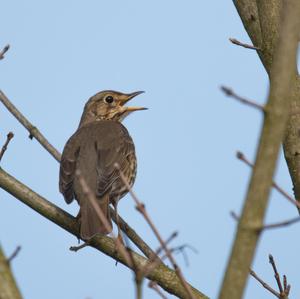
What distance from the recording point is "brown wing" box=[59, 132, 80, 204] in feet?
24.3

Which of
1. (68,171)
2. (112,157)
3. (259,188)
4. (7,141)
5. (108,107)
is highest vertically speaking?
(108,107)

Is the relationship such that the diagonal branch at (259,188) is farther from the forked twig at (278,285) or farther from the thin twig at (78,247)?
the thin twig at (78,247)

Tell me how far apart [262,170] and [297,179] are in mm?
2651

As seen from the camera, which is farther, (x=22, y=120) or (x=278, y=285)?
(x=22, y=120)

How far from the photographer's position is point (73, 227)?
6766 mm

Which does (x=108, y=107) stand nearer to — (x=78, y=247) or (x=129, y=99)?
(x=129, y=99)

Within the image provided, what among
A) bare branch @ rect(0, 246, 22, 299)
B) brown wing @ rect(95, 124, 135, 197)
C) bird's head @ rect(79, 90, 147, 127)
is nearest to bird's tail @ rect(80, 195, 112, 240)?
brown wing @ rect(95, 124, 135, 197)

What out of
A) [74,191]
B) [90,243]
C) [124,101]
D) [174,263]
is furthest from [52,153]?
[174,263]

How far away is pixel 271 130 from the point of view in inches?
142

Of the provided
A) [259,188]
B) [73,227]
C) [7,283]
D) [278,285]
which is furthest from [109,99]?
[259,188]

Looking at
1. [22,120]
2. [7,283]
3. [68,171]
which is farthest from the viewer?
[68,171]

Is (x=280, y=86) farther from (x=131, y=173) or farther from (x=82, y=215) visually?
(x=131, y=173)

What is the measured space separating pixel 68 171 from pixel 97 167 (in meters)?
0.33

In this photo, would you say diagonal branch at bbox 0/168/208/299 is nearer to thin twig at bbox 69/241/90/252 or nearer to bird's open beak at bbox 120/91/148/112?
thin twig at bbox 69/241/90/252
